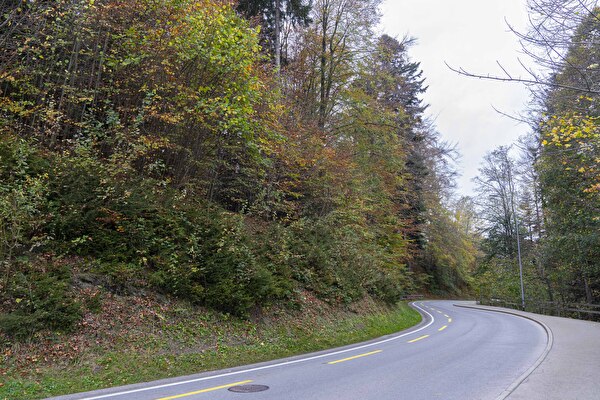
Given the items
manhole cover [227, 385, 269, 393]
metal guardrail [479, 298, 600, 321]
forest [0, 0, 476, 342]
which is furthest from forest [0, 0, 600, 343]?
manhole cover [227, 385, 269, 393]

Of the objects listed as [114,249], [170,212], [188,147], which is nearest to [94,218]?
[114,249]

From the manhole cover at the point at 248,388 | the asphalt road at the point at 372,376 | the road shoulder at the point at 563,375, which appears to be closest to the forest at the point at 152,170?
the asphalt road at the point at 372,376

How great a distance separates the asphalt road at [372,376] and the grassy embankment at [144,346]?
0.63m

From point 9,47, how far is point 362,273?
16.3 meters

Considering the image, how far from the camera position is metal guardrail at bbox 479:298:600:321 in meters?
23.7

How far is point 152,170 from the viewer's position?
13094 mm

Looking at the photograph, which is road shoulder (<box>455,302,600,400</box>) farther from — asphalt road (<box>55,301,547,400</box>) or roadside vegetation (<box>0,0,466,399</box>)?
roadside vegetation (<box>0,0,466,399</box>)

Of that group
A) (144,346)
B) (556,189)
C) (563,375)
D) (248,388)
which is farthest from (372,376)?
(556,189)

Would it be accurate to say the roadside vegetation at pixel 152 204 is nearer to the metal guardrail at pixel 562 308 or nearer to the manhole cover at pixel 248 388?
the manhole cover at pixel 248 388

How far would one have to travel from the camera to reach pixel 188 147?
1340 cm

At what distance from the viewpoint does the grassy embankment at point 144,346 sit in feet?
23.0

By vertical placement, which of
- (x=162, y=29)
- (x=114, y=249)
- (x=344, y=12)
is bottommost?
(x=114, y=249)

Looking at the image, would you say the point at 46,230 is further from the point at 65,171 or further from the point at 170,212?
the point at 170,212

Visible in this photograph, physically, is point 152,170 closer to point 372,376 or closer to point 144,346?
point 144,346
